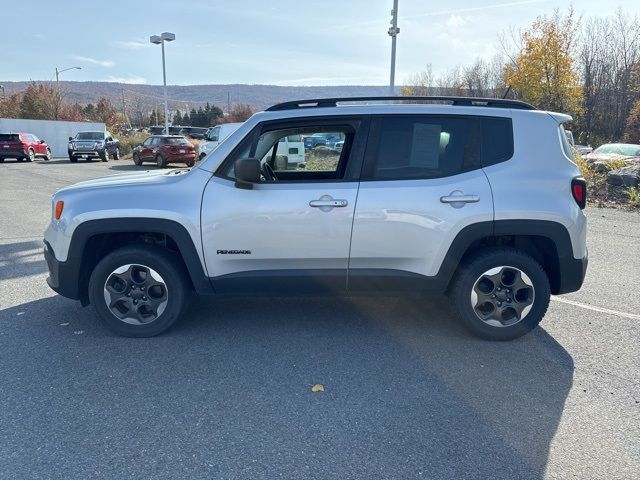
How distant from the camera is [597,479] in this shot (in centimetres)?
238

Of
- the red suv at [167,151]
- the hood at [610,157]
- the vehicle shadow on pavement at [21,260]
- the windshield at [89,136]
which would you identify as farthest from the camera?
the windshield at [89,136]

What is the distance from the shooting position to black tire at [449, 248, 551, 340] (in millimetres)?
3871

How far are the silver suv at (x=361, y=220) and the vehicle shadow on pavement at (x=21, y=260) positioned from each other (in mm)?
2286

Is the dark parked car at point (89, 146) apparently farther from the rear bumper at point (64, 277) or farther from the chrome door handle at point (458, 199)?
the chrome door handle at point (458, 199)

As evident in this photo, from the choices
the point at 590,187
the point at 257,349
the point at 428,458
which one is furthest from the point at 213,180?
the point at 590,187

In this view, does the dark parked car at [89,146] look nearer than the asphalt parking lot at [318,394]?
No

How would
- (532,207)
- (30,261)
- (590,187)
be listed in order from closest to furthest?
(532,207), (30,261), (590,187)

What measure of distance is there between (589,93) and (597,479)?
40.3 meters

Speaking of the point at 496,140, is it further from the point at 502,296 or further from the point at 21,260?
the point at 21,260

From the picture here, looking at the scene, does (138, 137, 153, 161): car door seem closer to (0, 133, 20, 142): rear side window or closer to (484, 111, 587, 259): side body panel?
(0, 133, 20, 142): rear side window

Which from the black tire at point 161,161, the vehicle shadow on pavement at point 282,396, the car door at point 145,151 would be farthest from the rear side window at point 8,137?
the vehicle shadow on pavement at point 282,396

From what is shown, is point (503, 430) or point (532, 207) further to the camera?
point (532, 207)

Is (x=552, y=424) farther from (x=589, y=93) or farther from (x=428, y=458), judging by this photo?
(x=589, y=93)

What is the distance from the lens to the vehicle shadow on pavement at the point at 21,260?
5793 mm
